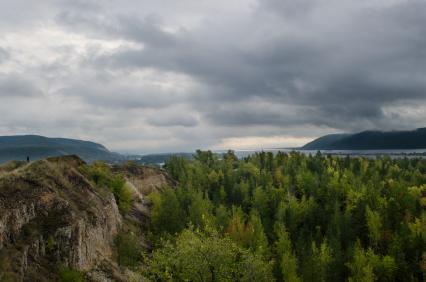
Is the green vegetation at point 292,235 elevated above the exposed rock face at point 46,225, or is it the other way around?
the exposed rock face at point 46,225

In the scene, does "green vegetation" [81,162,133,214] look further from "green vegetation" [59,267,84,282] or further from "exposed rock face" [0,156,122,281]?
"green vegetation" [59,267,84,282]

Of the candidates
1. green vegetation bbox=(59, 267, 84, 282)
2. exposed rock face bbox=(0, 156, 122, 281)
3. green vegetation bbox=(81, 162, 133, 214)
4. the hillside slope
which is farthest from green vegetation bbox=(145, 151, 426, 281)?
exposed rock face bbox=(0, 156, 122, 281)

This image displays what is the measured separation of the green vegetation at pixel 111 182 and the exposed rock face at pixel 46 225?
64.8 ft

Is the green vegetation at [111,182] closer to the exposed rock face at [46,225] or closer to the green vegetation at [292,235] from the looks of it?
the green vegetation at [292,235]

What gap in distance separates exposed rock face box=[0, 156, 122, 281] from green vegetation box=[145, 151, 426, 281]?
1202cm

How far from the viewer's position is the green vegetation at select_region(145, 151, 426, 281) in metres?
48.9

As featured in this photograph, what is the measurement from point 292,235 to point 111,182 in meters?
55.2

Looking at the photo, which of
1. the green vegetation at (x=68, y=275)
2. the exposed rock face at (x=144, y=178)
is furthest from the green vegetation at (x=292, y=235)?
the exposed rock face at (x=144, y=178)

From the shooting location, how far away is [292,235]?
11519 cm

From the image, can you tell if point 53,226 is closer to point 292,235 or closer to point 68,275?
point 68,275

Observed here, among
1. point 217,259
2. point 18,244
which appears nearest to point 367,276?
point 217,259

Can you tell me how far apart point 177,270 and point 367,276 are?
158 feet

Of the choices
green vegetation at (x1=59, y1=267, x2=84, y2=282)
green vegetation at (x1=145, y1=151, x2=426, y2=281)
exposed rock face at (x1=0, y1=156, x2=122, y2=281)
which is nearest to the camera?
green vegetation at (x1=145, y1=151, x2=426, y2=281)

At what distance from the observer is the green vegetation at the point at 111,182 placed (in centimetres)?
9556
